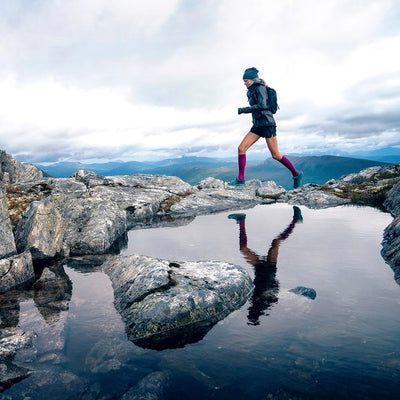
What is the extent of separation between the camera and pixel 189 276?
26.2 ft

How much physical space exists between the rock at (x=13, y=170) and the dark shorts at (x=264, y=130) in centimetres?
2135

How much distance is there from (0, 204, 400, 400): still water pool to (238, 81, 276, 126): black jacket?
11848 millimetres

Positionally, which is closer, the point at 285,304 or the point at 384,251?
the point at 285,304

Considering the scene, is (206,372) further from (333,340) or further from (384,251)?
(384,251)

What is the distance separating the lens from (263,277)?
8602 mm

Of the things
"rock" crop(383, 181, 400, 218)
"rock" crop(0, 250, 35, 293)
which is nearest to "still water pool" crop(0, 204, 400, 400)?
"rock" crop(0, 250, 35, 293)

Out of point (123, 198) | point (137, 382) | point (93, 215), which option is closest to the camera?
point (137, 382)

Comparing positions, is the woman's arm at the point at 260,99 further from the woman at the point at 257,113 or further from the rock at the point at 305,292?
the rock at the point at 305,292

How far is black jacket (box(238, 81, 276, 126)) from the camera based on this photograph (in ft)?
61.9

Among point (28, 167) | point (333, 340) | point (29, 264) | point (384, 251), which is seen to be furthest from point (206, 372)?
point (28, 167)

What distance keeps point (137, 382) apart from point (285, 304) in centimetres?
384

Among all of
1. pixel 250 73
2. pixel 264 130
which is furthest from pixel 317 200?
pixel 250 73

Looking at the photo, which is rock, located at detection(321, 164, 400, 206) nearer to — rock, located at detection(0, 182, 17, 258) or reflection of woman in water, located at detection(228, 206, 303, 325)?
reflection of woman in water, located at detection(228, 206, 303, 325)

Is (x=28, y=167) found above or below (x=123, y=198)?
above
